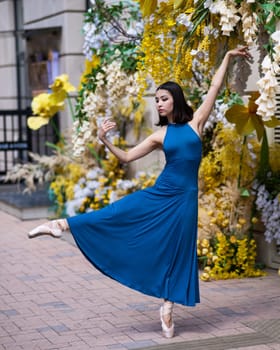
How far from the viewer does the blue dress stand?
20.3ft

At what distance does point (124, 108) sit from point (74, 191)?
1264 millimetres

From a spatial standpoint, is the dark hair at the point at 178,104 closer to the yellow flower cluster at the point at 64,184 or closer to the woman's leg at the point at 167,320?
the woman's leg at the point at 167,320

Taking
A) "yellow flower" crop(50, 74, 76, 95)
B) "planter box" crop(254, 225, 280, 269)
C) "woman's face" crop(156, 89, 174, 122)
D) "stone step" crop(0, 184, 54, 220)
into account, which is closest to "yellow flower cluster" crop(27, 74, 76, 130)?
"yellow flower" crop(50, 74, 76, 95)

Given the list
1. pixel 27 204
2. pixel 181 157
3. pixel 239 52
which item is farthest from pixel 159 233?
pixel 27 204

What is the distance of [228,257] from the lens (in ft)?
27.0

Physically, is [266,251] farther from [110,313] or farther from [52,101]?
[52,101]

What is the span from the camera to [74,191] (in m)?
11.0

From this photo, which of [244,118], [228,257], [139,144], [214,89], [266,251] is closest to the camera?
[214,89]

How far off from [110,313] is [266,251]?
7.53 feet

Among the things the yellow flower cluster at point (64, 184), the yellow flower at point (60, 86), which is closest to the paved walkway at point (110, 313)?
the yellow flower cluster at point (64, 184)

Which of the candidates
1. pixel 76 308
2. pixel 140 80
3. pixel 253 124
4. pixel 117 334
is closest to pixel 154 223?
pixel 117 334

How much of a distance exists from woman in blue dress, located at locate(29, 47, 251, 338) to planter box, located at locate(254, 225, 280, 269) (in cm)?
247

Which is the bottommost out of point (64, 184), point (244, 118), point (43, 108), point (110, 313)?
point (110, 313)

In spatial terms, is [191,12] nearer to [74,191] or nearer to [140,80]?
[140,80]
